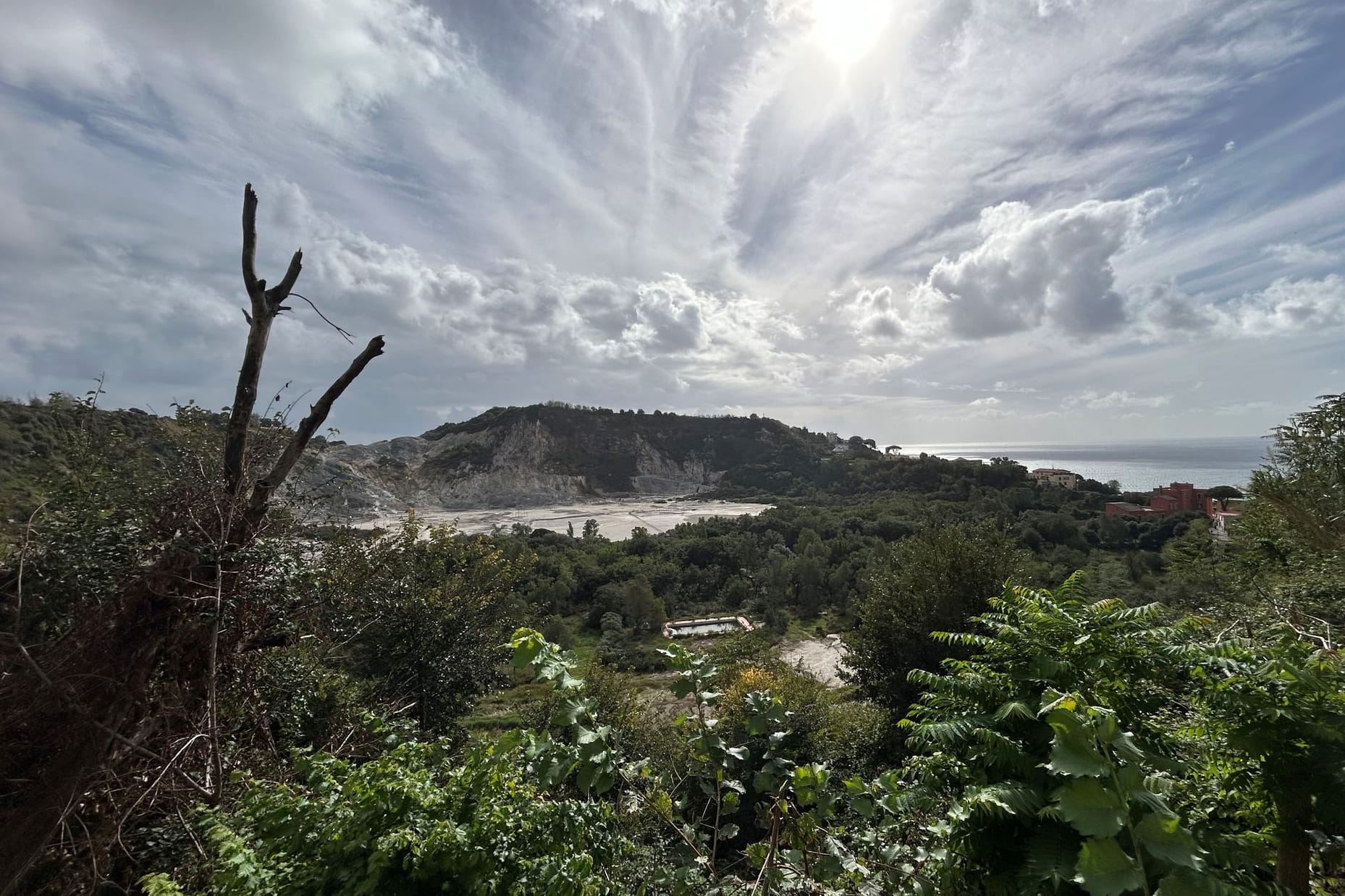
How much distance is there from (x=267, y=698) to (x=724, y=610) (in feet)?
114

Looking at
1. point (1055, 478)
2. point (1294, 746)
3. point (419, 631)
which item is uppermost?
point (1055, 478)

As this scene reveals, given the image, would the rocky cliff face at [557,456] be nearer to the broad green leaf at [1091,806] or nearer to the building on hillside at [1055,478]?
the building on hillside at [1055,478]

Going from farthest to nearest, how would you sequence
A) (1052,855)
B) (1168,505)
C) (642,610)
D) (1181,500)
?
(1181,500), (1168,505), (642,610), (1052,855)

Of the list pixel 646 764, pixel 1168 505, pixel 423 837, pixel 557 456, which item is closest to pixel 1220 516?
pixel 1168 505

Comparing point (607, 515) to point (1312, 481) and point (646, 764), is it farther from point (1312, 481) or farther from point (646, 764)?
point (646, 764)

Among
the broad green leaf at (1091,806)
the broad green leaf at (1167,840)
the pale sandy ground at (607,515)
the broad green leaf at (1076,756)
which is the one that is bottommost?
the pale sandy ground at (607,515)

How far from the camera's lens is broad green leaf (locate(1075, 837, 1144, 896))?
1.01 meters

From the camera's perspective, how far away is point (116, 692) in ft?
10.8

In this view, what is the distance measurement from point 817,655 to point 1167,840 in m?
28.2

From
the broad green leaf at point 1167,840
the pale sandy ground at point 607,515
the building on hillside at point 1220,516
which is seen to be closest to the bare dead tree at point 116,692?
the broad green leaf at point 1167,840

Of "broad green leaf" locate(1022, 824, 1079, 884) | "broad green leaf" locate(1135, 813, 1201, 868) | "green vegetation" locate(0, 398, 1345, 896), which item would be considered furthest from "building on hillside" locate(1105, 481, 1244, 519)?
"broad green leaf" locate(1135, 813, 1201, 868)

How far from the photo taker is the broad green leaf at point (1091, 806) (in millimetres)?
1021

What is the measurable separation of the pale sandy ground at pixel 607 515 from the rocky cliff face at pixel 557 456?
21.5ft

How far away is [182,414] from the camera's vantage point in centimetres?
577
